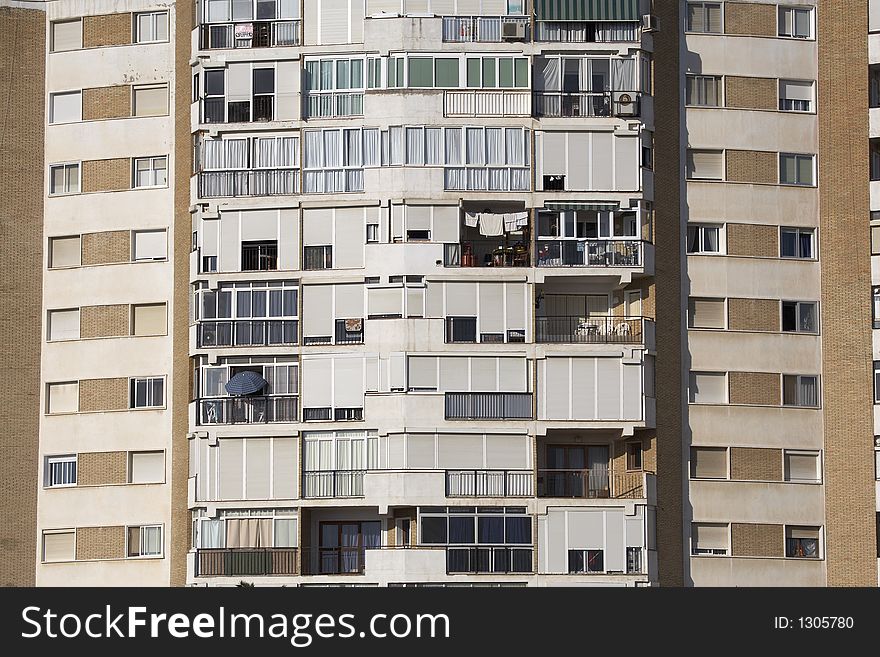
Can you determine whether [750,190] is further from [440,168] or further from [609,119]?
[440,168]

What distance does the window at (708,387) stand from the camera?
80.0 meters

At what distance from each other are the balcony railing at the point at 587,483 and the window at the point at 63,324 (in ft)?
59.8

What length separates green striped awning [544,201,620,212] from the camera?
78.3 metres

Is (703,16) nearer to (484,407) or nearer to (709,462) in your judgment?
(709,462)

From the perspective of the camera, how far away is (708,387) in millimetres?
80188

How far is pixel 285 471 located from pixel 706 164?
748 inches

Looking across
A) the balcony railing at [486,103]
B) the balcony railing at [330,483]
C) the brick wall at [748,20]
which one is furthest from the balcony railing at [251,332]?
the brick wall at [748,20]

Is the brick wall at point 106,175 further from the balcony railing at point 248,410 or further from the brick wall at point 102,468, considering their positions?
the brick wall at point 102,468

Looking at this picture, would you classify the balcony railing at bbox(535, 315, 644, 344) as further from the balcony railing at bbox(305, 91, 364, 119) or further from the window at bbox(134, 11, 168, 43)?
the window at bbox(134, 11, 168, 43)

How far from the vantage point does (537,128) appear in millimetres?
78688

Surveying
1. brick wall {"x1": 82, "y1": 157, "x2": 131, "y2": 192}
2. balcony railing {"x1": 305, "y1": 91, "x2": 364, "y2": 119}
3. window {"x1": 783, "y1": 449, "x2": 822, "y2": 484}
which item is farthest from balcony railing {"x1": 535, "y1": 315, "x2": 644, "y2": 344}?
brick wall {"x1": 82, "y1": 157, "x2": 131, "y2": 192}
